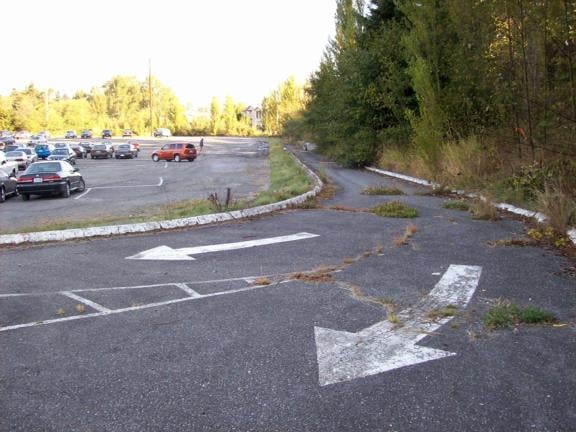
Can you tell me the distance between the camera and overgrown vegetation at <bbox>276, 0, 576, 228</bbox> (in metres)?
11.6

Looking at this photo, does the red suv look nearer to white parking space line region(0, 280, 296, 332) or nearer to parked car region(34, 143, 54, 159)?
parked car region(34, 143, 54, 159)

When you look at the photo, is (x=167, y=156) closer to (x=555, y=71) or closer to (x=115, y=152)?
(x=115, y=152)

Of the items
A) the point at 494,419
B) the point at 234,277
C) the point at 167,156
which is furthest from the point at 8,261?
the point at 167,156

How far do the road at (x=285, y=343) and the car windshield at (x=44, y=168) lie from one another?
43.9 feet

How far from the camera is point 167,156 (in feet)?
158

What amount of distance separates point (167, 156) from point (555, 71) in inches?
1556

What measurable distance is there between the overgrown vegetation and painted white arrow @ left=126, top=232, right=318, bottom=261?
15.9ft

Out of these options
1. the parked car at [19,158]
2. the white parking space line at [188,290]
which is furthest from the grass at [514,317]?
the parked car at [19,158]

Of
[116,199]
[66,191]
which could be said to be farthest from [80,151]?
[116,199]

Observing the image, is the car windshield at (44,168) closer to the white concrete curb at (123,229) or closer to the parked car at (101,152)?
the white concrete curb at (123,229)

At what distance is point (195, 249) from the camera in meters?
9.07

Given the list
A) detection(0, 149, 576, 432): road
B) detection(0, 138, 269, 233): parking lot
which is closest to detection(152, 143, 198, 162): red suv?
Answer: detection(0, 138, 269, 233): parking lot

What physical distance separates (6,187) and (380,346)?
64.4ft

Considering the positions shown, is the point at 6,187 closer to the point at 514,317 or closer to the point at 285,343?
the point at 285,343
